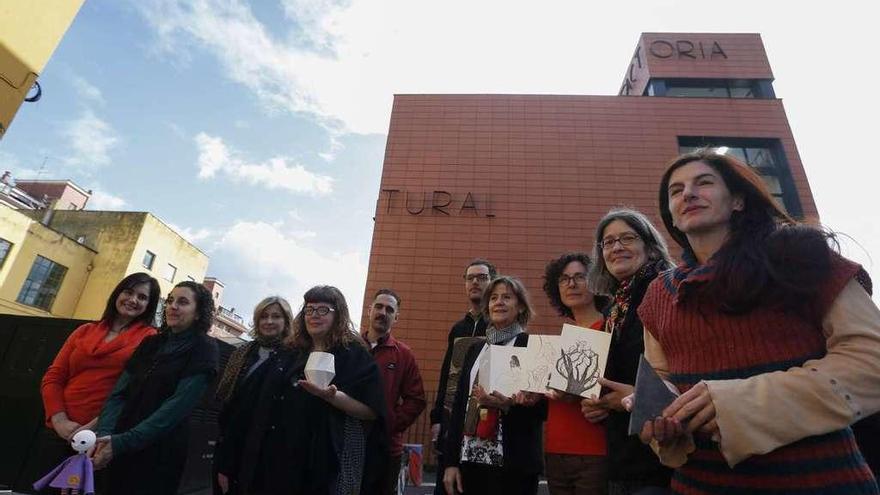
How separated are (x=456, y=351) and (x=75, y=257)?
2442cm

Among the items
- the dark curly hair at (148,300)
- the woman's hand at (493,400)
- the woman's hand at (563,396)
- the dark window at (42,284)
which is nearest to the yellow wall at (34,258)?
the dark window at (42,284)

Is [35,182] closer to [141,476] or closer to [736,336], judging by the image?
[141,476]

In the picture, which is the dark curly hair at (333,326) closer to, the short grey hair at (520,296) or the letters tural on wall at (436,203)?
the short grey hair at (520,296)

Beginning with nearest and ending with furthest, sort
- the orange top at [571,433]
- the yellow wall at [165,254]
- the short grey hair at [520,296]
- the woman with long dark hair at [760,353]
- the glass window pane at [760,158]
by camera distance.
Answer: the woman with long dark hair at [760,353], the orange top at [571,433], the short grey hair at [520,296], the glass window pane at [760,158], the yellow wall at [165,254]

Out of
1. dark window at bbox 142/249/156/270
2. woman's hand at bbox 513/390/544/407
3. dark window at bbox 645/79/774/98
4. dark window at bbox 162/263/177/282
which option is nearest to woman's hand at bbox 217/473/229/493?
woman's hand at bbox 513/390/544/407

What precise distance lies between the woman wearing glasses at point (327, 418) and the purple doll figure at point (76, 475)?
0.81 meters

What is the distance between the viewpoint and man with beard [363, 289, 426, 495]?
3381 millimetres

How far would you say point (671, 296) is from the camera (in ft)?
4.27

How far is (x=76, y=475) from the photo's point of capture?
80.1 inches

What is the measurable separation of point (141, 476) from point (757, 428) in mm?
3045

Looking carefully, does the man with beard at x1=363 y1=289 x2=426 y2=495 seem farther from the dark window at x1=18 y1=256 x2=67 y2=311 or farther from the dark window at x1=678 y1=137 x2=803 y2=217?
the dark window at x1=18 y1=256 x2=67 y2=311

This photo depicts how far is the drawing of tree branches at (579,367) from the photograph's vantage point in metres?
1.84

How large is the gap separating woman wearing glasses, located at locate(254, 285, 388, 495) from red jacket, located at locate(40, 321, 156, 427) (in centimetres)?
123

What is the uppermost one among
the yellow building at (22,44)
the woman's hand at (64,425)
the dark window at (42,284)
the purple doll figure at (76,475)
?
the dark window at (42,284)
